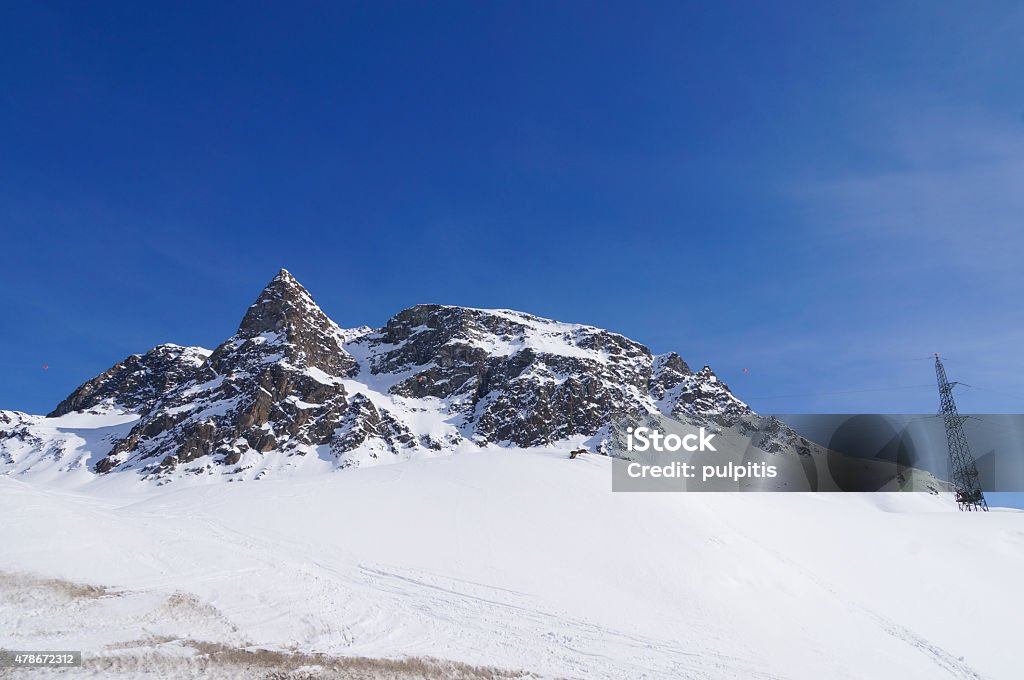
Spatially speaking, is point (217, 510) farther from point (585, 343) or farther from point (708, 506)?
point (585, 343)

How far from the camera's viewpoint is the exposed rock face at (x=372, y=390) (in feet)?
437

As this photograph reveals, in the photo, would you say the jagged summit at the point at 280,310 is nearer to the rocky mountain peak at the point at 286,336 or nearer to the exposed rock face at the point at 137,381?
the rocky mountain peak at the point at 286,336

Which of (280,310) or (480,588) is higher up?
(280,310)

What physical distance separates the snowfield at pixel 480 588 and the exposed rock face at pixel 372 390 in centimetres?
10689

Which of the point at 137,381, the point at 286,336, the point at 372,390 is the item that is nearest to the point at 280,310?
the point at 286,336

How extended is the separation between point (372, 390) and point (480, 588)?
153 m

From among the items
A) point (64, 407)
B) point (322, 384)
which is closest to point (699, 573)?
point (322, 384)

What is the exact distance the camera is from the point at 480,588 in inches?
698

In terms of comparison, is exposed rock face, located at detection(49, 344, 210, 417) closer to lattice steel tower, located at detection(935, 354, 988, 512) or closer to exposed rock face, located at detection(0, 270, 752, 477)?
exposed rock face, located at detection(0, 270, 752, 477)

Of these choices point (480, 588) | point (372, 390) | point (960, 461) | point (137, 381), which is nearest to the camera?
point (480, 588)

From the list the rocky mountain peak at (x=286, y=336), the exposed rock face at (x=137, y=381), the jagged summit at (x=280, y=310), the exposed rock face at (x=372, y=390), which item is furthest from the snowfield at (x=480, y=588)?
the exposed rock face at (x=137, y=381)

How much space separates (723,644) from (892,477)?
221 feet

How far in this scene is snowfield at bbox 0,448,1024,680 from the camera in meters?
12.8

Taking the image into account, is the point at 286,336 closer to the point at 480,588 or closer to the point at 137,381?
the point at 137,381
